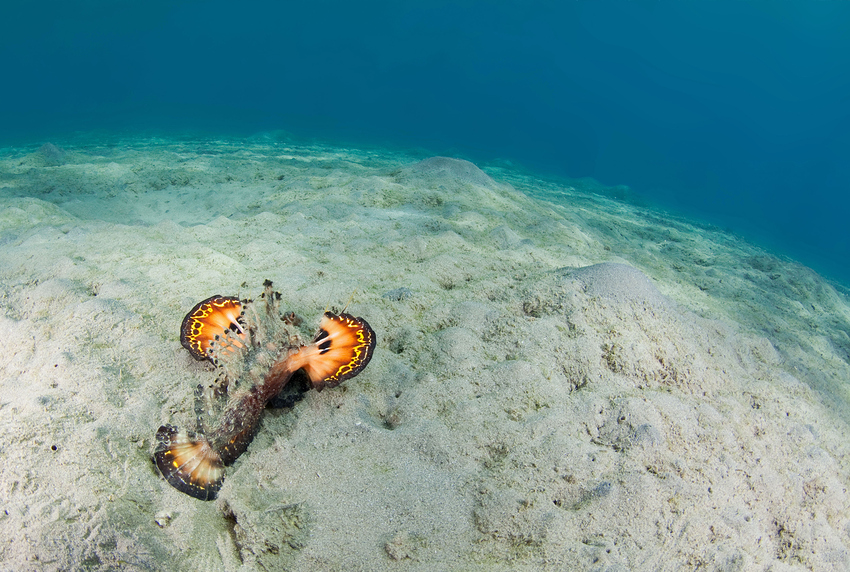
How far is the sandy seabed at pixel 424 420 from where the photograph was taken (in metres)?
1.53

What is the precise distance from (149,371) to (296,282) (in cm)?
118

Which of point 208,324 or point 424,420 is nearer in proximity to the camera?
point 424,420

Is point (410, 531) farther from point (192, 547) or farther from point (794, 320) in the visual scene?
point (794, 320)

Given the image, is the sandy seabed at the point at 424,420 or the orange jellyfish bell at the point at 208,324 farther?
the orange jellyfish bell at the point at 208,324

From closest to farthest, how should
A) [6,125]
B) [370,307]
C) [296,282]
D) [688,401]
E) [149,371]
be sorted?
[149,371]
[688,401]
[370,307]
[296,282]
[6,125]

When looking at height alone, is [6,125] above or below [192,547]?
above

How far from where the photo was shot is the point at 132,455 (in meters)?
1.70

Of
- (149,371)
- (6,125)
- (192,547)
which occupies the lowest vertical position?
(192,547)

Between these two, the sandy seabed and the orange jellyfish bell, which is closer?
the sandy seabed

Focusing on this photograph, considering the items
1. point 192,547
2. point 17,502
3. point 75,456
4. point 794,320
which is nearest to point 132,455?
point 75,456

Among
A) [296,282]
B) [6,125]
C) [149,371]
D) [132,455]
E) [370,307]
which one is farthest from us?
[6,125]

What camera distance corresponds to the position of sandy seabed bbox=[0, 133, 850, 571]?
1.53 m

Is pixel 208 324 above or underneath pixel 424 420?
above

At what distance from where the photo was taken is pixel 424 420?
2.03 m
